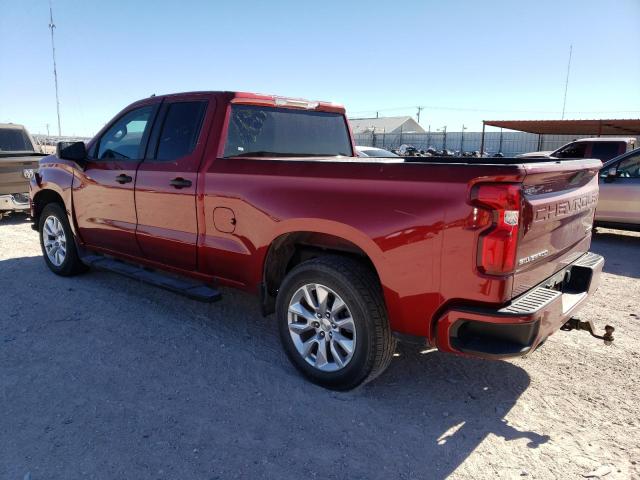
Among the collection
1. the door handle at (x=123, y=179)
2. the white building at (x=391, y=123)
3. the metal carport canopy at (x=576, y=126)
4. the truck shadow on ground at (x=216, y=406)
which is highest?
the white building at (x=391, y=123)

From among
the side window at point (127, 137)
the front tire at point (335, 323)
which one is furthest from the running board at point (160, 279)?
the side window at point (127, 137)

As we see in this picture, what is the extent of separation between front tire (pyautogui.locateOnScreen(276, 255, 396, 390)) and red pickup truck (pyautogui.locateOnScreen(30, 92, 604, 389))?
0.01m

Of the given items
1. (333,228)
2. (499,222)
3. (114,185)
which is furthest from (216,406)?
(114,185)

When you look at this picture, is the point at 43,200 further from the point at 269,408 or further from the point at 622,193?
the point at 622,193

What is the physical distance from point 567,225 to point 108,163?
13.7ft

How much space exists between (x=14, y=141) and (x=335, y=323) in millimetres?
10254

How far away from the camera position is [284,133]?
452 centimetres

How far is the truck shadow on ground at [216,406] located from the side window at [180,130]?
1.55 m

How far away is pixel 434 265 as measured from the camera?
2783mm

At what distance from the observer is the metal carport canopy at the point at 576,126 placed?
20.9 metres

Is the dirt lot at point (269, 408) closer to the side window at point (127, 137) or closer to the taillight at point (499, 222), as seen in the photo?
the taillight at point (499, 222)

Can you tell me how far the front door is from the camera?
15.7 ft

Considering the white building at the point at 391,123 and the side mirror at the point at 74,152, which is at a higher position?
the white building at the point at 391,123

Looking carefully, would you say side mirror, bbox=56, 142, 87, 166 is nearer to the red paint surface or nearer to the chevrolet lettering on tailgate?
the red paint surface
